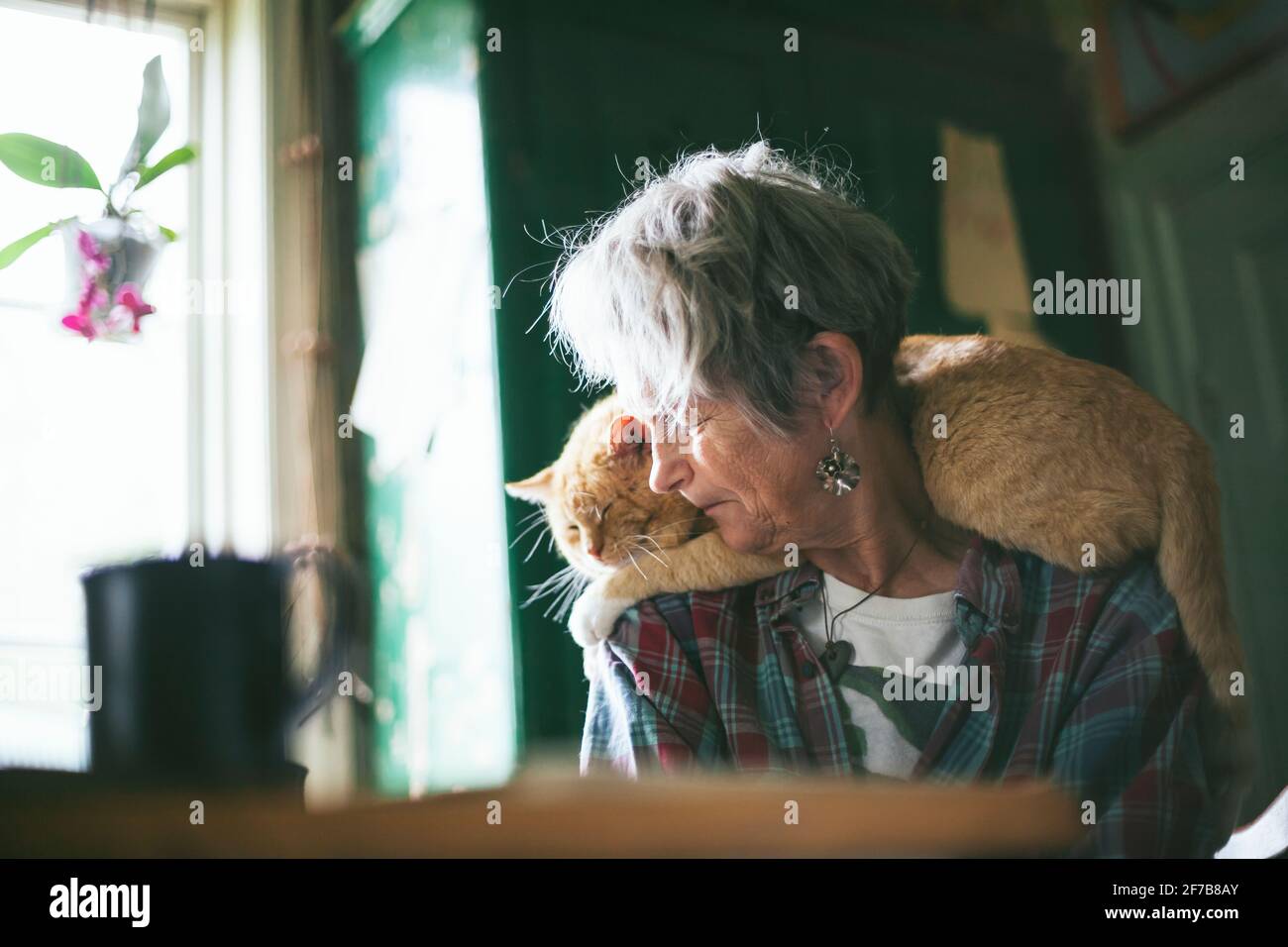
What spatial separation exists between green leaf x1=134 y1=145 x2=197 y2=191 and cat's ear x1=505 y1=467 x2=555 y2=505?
472mm

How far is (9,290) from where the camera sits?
1.24 metres

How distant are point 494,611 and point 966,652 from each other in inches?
18.0

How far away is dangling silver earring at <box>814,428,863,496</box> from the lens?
1188 mm

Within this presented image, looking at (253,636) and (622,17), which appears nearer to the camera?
(253,636)

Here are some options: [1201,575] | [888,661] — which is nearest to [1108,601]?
[1201,575]

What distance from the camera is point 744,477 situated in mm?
1176

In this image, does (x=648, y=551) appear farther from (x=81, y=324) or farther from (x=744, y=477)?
(x=81, y=324)

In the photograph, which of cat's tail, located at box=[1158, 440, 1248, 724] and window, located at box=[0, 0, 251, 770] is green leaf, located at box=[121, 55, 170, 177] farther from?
cat's tail, located at box=[1158, 440, 1248, 724]

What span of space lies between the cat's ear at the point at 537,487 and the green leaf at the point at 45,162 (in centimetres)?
52

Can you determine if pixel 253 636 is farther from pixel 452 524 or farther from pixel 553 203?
pixel 553 203

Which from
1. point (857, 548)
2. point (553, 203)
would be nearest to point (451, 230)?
point (553, 203)

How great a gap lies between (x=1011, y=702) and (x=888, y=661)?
0.40 feet

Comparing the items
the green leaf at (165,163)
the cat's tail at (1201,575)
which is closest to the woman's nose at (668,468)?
the cat's tail at (1201,575)

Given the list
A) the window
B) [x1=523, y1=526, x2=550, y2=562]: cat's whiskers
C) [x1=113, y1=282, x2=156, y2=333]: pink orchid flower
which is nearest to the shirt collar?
[x1=523, y1=526, x2=550, y2=562]: cat's whiskers
